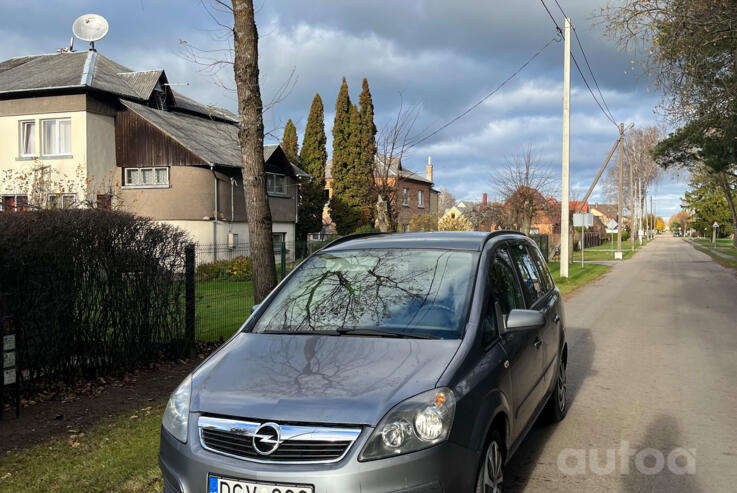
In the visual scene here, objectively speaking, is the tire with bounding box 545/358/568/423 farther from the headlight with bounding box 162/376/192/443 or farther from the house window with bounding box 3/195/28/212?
the house window with bounding box 3/195/28/212

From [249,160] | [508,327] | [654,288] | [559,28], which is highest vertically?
[559,28]

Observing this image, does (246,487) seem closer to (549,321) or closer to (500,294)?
(500,294)

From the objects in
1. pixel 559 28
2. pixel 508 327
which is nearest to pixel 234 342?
pixel 508 327

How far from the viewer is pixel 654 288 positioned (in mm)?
20172

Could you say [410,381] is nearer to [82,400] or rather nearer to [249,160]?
[82,400]

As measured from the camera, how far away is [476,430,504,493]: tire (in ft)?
10.9

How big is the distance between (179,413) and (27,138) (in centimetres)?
2798

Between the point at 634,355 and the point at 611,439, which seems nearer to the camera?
the point at 611,439

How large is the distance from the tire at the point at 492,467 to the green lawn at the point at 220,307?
6083mm

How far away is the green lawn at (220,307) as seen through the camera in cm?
901

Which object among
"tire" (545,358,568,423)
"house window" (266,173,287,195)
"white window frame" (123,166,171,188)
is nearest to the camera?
"tire" (545,358,568,423)

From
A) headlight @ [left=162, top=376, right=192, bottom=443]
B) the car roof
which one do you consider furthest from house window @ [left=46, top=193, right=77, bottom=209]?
headlight @ [left=162, top=376, right=192, bottom=443]

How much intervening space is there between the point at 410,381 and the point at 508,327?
110 cm

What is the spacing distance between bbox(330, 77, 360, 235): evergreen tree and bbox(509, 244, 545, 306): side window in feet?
119
